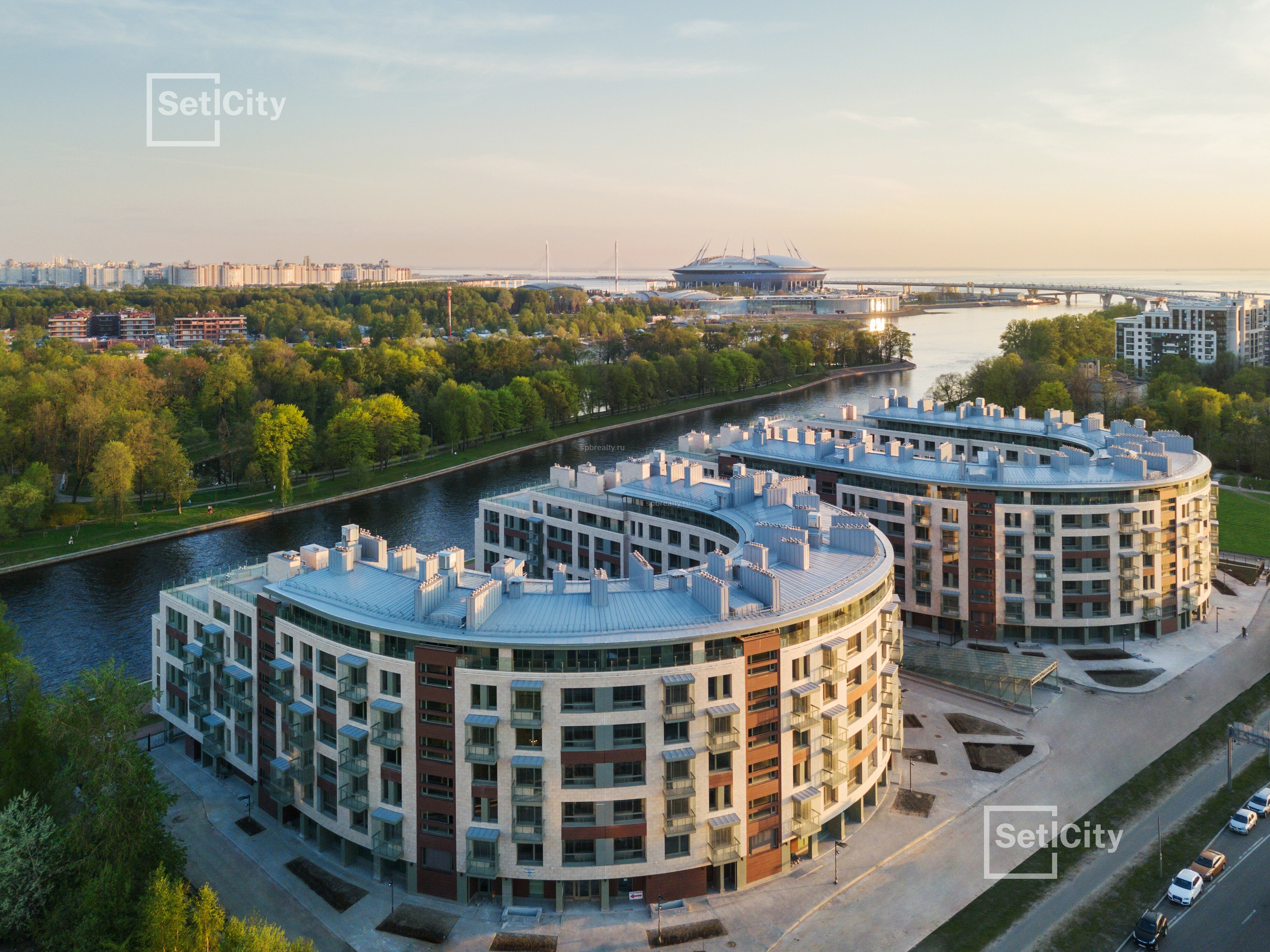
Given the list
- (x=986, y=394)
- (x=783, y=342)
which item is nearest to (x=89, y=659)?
(x=986, y=394)

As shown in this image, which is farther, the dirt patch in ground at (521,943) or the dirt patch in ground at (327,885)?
the dirt patch in ground at (327,885)

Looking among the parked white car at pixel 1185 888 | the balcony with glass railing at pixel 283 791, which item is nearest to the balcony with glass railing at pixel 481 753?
the balcony with glass railing at pixel 283 791

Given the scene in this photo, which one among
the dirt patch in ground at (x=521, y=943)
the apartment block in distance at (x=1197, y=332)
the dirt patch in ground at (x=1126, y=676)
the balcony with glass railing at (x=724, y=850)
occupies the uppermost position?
the apartment block in distance at (x=1197, y=332)

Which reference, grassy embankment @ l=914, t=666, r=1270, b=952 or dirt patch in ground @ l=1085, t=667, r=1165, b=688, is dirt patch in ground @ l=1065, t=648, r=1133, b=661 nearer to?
dirt patch in ground @ l=1085, t=667, r=1165, b=688

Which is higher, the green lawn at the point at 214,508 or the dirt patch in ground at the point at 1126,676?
the green lawn at the point at 214,508

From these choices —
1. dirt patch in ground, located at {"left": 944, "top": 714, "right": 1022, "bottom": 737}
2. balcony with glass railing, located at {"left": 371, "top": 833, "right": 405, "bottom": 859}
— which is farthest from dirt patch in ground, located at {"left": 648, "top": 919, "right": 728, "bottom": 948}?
dirt patch in ground, located at {"left": 944, "top": 714, "right": 1022, "bottom": 737}

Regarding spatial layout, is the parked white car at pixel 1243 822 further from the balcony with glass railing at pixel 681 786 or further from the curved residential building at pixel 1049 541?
the balcony with glass railing at pixel 681 786

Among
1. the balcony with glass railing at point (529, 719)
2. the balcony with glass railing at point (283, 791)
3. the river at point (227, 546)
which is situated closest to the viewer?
the balcony with glass railing at point (529, 719)
